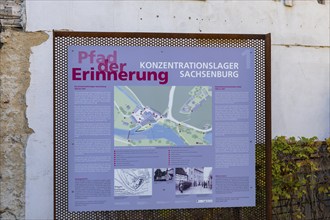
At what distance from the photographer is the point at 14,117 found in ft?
19.4

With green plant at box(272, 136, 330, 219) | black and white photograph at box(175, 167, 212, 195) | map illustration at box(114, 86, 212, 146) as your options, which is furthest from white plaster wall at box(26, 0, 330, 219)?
black and white photograph at box(175, 167, 212, 195)

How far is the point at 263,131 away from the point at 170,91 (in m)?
0.89

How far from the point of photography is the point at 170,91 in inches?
180

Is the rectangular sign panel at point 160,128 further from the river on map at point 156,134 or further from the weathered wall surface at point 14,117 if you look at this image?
the weathered wall surface at point 14,117

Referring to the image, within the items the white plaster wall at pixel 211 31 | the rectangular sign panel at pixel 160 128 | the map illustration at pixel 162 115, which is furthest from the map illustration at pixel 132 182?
the white plaster wall at pixel 211 31

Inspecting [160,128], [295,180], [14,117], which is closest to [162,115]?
[160,128]

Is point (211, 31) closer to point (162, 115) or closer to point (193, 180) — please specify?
point (162, 115)

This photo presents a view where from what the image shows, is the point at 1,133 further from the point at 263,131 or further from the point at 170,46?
the point at 263,131

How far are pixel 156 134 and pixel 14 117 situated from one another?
6.77 feet

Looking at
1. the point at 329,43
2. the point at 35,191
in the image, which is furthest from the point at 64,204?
the point at 329,43

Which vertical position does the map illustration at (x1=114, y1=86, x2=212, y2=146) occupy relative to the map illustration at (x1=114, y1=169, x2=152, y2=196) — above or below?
above

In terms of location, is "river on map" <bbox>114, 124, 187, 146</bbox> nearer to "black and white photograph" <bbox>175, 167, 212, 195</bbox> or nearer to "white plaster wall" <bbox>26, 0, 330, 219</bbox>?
"black and white photograph" <bbox>175, 167, 212, 195</bbox>

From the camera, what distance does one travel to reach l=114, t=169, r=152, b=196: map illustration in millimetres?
4504

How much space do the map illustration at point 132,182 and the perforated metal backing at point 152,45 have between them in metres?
0.27
